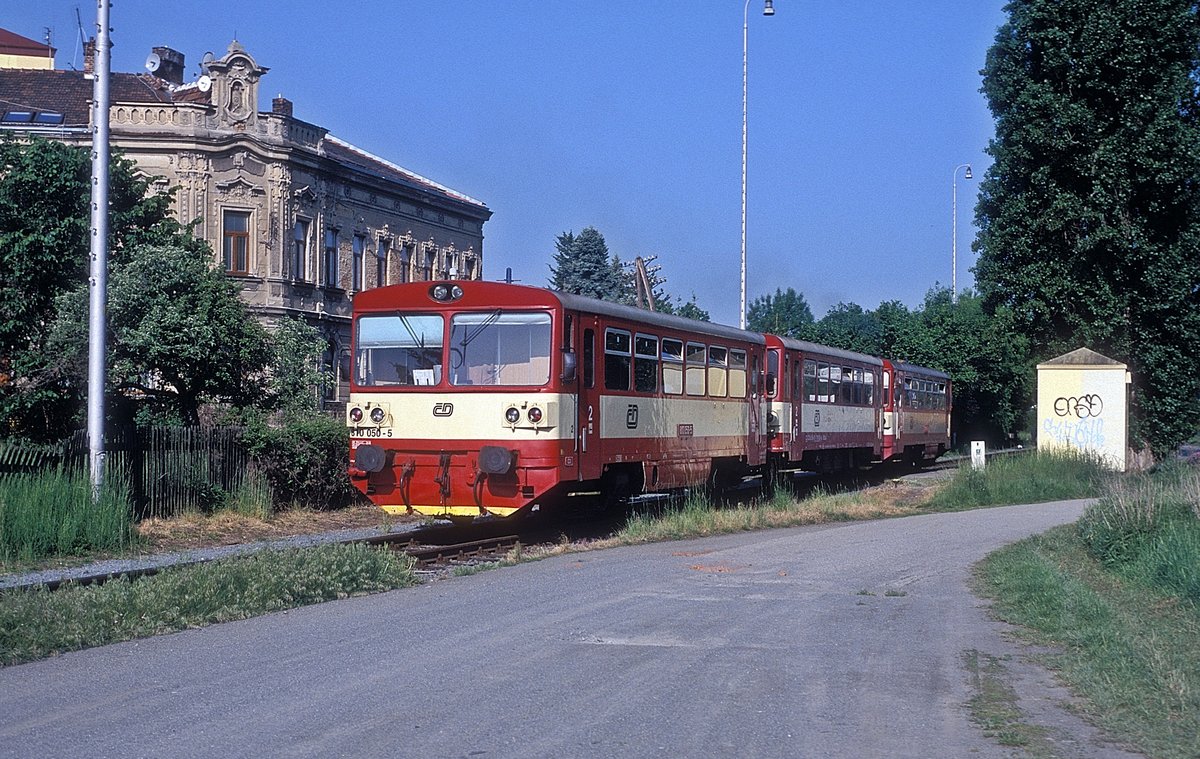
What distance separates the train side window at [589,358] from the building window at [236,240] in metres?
24.5

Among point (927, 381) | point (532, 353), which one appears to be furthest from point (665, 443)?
point (927, 381)

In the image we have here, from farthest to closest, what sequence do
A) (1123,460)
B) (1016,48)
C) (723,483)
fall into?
1. (1016,48)
2. (1123,460)
3. (723,483)

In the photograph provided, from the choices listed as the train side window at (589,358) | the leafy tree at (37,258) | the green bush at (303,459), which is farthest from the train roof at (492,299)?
the leafy tree at (37,258)

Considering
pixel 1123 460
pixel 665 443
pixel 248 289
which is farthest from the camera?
pixel 248 289

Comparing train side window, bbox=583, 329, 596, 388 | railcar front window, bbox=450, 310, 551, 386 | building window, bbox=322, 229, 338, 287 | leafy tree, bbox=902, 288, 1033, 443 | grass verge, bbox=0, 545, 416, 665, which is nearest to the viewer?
grass verge, bbox=0, 545, 416, 665

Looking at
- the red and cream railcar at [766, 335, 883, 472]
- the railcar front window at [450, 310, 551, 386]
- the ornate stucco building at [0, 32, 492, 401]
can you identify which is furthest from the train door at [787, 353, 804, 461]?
the ornate stucco building at [0, 32, 492, 401]

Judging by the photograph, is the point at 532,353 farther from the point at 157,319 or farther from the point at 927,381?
the point at 927,381

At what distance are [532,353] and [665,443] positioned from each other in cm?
375

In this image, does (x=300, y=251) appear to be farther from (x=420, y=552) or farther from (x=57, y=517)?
(x=420, y=552)

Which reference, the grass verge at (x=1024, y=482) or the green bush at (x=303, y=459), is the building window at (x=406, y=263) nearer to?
the green bush at (x=303, y=459)

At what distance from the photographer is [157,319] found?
856 inches

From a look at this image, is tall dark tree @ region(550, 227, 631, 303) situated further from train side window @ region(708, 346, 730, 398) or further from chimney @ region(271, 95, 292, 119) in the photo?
train side window @ region(708, 346, 730, 398)

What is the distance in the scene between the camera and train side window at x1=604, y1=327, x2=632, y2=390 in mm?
17625

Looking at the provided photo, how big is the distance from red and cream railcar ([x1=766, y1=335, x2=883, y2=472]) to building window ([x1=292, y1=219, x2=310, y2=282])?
59.3 feet
